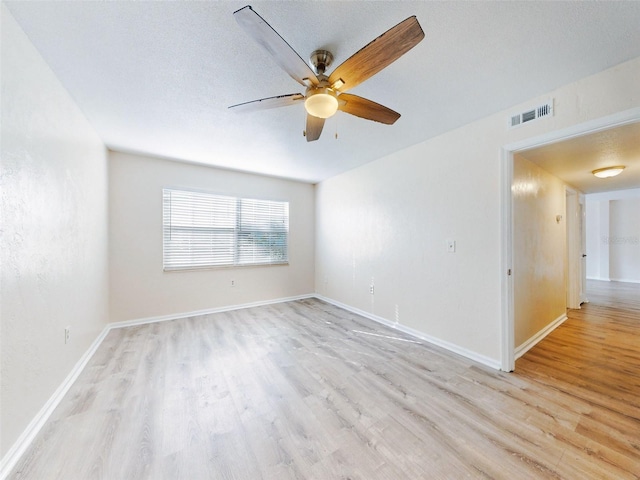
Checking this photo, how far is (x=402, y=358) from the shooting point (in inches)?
96.3

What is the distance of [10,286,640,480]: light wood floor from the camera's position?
1.28 metres

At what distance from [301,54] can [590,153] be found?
3021 mm

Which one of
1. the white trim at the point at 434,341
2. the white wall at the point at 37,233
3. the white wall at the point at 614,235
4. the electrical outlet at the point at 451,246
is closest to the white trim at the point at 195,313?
the white wall at the point at 37,233

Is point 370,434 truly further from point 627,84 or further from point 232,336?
point 627,84

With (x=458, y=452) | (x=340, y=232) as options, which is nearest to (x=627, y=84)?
(x=458, y=452)

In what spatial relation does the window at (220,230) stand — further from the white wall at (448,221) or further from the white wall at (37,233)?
the white wall at (448,221)

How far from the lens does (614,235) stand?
638cm

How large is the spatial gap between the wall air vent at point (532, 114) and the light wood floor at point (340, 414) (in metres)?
2.22

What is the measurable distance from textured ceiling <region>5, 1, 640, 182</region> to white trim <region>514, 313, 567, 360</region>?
2.44 metres

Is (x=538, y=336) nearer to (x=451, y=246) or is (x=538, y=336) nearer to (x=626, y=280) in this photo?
(x=451, y=246)

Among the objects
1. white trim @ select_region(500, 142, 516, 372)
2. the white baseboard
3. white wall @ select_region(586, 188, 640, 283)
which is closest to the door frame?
white trim @ select_region(500, 142, 516, 372)

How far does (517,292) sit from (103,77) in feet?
13.6

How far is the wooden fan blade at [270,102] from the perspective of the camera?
1.61m

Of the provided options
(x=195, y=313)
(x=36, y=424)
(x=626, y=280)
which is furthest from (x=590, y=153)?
(x=626, y=280)
